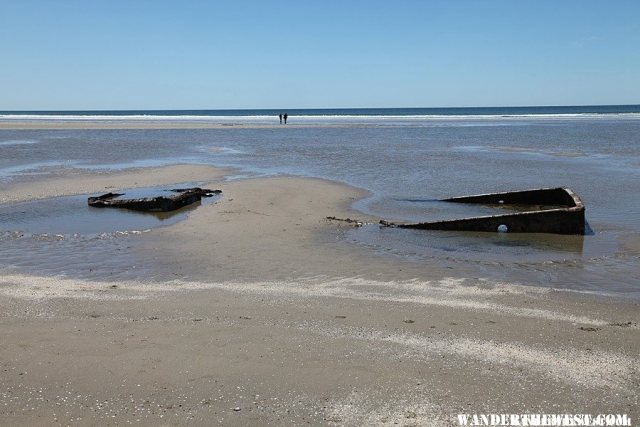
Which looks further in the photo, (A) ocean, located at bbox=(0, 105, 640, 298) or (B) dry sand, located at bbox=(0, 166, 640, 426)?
(A) ocean, located at bbox=(0, 105, 640, 298)

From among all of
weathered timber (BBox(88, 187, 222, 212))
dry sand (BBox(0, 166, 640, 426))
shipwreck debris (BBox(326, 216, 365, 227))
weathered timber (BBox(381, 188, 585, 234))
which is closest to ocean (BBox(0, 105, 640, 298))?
weathered timber (BBox(381, 188, 585, 234))

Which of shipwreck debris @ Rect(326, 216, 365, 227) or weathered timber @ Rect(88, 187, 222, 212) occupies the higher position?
weathered timber @ Rect(88, 187, 222, 212)

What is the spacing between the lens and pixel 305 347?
502 centimetres

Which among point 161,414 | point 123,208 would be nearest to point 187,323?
point 161,414

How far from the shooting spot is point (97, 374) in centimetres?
449

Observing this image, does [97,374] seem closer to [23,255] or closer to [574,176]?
[23,255]

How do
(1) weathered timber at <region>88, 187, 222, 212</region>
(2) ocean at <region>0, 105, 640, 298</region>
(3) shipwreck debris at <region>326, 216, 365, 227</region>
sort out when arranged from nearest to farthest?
1. (2) ocean at <region>0, 105, 640, 298</region>
2. (3) shipwreck debris at <region>326, 216, 365, 227</region>
3. (1) weathered timber at <region>88, 187, 222, 212</region>

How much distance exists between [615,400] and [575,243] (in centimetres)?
579

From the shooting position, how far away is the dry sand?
4027mm

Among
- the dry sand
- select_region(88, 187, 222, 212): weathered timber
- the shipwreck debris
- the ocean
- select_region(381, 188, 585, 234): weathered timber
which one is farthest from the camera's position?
select_region(88, 187, 222, 212): weathered timber

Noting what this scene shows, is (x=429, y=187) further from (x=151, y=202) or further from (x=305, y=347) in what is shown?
(x=305, y=347)

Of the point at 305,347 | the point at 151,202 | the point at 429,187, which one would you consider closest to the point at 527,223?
the point at 429,187

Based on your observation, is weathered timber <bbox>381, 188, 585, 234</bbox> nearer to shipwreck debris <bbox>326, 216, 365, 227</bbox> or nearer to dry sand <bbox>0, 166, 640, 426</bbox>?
shipwreck debris <bbox>326, 216, 365, 227</bbox>

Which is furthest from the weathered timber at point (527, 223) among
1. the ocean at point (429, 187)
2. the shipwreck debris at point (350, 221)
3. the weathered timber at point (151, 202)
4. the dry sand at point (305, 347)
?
the weathered timber at point (151, 202)
